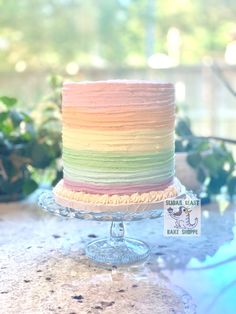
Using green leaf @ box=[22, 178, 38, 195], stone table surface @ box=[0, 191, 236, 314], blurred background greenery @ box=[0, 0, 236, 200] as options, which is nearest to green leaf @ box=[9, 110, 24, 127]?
green leaf @ box=[22, 178, 38, 195]

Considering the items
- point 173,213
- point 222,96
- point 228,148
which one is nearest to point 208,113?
point 222,96

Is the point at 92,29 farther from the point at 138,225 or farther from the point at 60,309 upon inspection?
the point at 60,309

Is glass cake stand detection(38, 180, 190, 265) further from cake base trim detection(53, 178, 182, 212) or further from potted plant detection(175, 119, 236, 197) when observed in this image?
potted plant detection(175, 119, 236, 197)

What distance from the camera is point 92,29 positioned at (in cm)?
223

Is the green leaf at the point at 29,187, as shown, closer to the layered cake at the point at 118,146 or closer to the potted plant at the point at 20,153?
the potted plant at the point at 20,153

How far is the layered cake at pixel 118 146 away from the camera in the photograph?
0.70 m

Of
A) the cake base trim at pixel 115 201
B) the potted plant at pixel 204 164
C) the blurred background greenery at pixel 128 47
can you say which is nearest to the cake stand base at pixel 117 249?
the cake base trim at pixel 115 201

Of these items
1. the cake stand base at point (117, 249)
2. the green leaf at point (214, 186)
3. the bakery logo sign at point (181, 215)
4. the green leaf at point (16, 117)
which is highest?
the green leaf at point (16, 117)

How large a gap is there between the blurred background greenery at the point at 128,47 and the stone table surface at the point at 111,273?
106 cm

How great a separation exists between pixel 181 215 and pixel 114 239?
16 cm

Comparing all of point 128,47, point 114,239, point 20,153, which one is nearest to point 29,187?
point 20,153

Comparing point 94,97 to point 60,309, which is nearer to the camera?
point 60,309

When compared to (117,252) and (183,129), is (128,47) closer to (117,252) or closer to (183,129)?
(183,129)

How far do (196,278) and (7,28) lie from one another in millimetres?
1764
